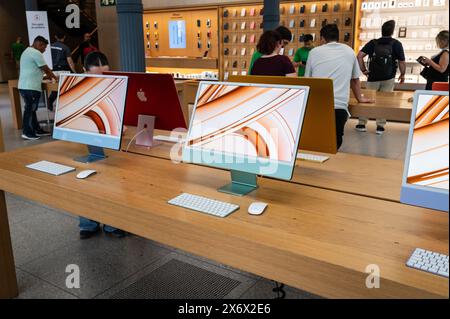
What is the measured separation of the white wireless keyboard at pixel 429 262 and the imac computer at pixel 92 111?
60.0 inches

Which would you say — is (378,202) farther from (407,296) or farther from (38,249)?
(38,249)

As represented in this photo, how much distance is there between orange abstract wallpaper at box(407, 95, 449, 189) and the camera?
4.43ft

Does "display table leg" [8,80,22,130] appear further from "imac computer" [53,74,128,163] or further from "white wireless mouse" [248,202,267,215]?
"white wireless mouse" [248,202,267,215]

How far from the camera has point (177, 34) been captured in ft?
36.5

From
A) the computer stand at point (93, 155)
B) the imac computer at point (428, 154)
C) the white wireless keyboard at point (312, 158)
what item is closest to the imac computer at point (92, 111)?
the computer stand at point (93, 155)

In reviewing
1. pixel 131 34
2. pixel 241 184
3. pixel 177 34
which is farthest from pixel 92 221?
pixel 177 34

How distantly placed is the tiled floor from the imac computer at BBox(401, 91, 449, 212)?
50.3 inches

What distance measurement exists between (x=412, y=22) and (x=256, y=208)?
7375mm

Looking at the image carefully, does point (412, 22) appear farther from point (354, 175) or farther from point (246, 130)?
point (246, 130)

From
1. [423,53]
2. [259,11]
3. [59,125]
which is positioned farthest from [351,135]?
[59,125]

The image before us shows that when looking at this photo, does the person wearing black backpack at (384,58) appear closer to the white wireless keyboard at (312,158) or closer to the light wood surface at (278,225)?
the white wireless keyboard at (312,158)

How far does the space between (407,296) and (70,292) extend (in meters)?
1.99

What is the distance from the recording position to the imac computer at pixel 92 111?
226 centimetres

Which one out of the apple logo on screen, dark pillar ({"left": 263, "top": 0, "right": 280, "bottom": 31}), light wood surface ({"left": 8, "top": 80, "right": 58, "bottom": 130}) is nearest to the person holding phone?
dark pillar ({"left": 263, "top": 0, "right": 280, "bottom": 31})
